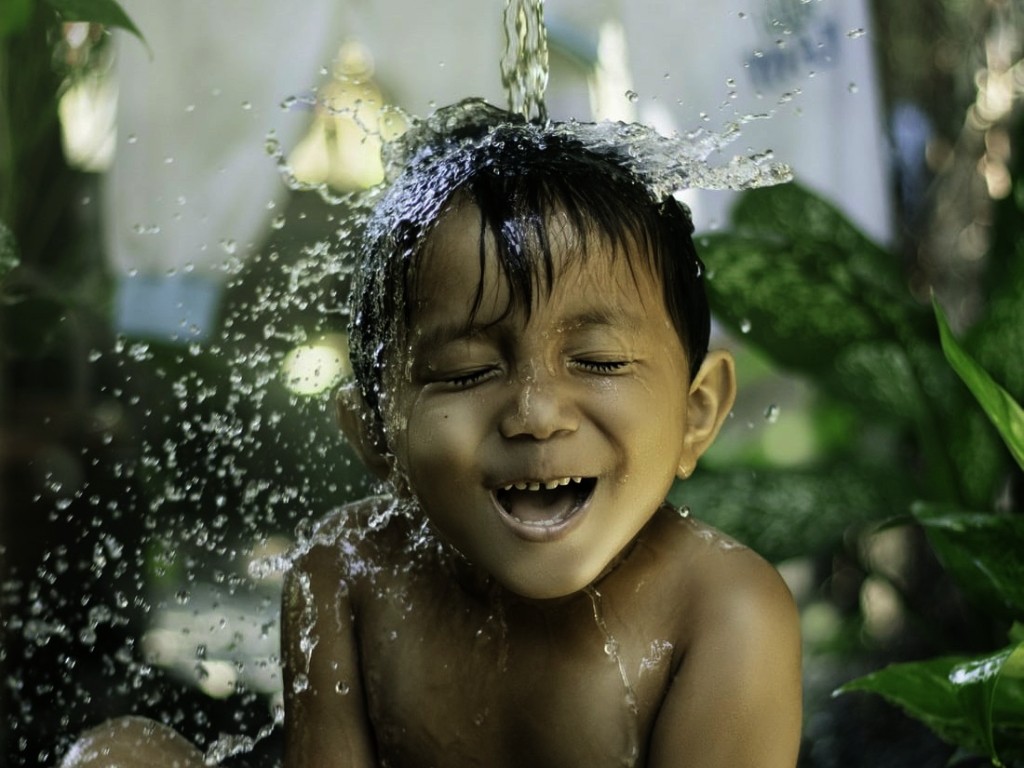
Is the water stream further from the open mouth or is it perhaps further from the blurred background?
the open mouth

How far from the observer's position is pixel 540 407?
1.08 m

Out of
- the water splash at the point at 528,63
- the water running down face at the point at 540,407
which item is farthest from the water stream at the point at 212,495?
the water running down face at the point at 540,407

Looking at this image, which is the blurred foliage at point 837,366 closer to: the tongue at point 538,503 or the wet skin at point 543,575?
the wet skin at point 543,575

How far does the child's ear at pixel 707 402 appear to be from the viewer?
4.14 feet

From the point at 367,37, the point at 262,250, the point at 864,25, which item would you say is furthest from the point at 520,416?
the point at 864,25

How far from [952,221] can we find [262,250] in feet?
4.77

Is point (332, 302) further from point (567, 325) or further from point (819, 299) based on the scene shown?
point (819, 299)

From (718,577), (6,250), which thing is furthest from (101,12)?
(718,577)

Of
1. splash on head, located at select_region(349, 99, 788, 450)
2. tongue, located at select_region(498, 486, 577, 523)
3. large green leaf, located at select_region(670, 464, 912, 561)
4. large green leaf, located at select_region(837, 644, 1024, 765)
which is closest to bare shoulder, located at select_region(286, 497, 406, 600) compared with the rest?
splash on head, located at select_region(349, 99, 788, 450)

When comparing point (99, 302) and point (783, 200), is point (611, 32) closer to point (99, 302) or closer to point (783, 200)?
point (783, 200)

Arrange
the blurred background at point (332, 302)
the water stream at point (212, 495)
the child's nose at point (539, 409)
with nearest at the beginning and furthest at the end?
the child's nose at point (539, 409) < the water stream at point (212, 495) < the blurred background at point (332, 302)

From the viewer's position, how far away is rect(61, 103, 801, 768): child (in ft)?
3.66

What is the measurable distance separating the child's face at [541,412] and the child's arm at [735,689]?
0.12 meters

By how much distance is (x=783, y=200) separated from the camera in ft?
7.12
